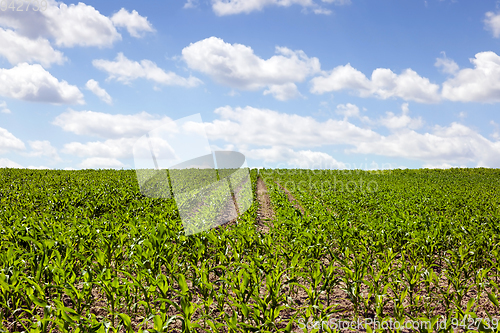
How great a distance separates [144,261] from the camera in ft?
15.9

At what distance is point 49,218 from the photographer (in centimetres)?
809

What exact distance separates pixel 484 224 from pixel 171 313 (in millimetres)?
9858

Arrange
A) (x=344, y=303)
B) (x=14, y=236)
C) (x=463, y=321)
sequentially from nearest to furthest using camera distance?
(x=463, y=321) → (x=344, y=303) → (x=14, y=236)

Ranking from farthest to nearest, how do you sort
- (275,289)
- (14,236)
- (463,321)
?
(14,236)
(275,289)
(463,321)

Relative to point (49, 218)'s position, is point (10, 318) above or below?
below

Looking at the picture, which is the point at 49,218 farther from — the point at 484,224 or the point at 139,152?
the point at 484,224

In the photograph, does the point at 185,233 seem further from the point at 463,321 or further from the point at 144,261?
the point at 463,321

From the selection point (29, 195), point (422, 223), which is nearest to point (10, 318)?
point (422, 223)

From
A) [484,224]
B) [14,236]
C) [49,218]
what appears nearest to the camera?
[14,236]

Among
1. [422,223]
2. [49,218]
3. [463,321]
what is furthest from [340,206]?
[49,218]

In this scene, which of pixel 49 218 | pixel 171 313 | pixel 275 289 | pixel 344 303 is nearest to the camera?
pixel 275 289

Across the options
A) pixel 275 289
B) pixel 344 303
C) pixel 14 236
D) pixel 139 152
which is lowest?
pixel 344 303

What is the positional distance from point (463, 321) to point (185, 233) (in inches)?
201

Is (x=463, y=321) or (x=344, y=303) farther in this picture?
(x=344, y=303)
